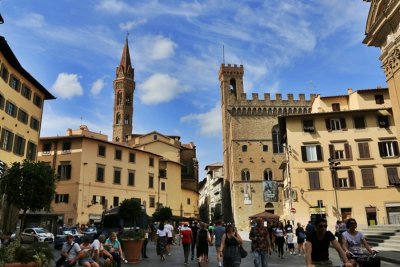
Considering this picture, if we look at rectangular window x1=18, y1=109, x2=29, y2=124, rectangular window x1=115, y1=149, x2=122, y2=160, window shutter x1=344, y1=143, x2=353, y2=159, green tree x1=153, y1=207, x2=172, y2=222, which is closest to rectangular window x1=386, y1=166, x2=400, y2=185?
window shutter x1=344, y1=143, x2=353, y2=159

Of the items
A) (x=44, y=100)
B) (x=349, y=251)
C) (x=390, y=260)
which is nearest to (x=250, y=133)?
(x=44, y=100)

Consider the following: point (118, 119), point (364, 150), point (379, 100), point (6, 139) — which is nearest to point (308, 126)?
point (364, 150)

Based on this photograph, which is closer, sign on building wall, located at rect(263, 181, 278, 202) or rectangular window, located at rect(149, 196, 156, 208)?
rectangular window, located at rect(149, 196, 156, 208)

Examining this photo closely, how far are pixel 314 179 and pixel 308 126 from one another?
17.6ft

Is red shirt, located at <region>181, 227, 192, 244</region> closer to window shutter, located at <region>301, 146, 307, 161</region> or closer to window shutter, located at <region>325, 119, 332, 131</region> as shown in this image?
window shutter, located at <region>301, 146, 307, 161</region>

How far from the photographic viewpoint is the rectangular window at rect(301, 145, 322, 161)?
36.8 m

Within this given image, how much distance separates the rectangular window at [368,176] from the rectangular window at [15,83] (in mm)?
31312

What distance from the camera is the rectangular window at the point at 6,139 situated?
27.2 meters

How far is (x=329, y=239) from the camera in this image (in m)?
5.93

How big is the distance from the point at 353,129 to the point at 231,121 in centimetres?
2474

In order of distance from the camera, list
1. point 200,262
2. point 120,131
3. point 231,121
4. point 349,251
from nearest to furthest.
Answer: point 349,251 → point 200,262 → point 231,121 → point 120,131

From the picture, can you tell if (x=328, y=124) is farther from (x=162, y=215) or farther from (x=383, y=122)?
(x=162, y=215)

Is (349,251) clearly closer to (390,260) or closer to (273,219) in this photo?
(390,260)

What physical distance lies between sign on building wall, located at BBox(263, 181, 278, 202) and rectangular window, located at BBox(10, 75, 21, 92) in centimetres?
3669
